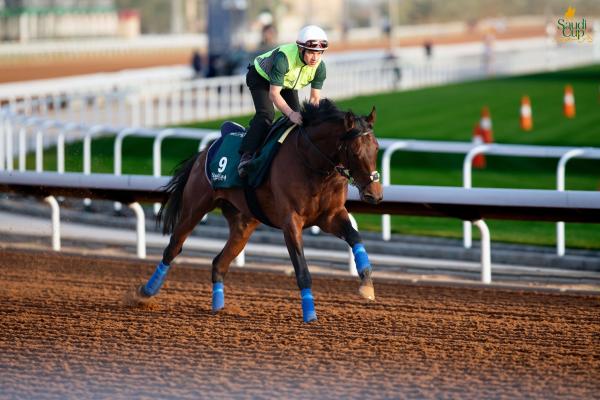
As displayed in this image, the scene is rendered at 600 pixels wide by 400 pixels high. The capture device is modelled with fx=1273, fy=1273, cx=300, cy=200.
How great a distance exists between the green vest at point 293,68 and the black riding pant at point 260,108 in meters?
0.12

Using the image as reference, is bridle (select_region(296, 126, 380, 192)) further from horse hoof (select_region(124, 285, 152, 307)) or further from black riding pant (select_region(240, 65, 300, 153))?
horse hoof (select_region(124, 285, 152, 307))

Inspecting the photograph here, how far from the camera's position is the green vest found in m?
7.77

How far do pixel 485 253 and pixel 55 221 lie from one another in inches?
154

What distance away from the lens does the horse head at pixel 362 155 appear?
723 cm

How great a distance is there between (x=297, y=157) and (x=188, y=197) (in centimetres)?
117

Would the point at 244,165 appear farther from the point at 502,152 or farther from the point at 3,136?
the point at 3,136

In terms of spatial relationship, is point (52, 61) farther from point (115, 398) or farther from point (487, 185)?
point (115, 398)

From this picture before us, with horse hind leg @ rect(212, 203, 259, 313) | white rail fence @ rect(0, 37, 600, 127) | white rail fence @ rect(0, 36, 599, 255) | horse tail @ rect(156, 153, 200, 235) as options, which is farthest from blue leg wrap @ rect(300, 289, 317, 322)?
white rail fence @ rect(0, 37, 600, 127)

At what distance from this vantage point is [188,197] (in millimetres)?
8625

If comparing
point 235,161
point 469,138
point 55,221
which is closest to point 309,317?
point 235,161

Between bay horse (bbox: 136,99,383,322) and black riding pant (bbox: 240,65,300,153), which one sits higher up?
black riding pant (bbox: 240,65,300,153)

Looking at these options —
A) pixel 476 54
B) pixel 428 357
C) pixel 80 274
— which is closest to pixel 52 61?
pixel 476 54

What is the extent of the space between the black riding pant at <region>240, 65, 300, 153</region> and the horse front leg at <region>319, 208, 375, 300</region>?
735 mm

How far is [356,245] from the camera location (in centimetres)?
767
